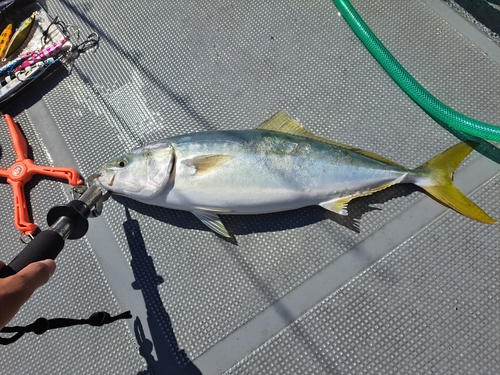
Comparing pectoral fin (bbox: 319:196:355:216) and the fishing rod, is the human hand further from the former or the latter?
pectoral fin (bbox: 319:196:355:216)

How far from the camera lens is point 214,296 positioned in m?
2.06

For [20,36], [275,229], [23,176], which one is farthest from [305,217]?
[20,36]

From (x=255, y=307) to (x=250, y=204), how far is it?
568mm

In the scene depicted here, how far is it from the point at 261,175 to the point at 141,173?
67cm

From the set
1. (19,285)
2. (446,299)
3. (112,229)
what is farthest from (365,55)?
(19,285)

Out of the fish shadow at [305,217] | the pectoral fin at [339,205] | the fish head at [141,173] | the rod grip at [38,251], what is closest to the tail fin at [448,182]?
the fish shadow at [305,217]

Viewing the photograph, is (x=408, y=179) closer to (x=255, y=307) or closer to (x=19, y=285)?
(x=255, y=307)

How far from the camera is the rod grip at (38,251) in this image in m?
1.49

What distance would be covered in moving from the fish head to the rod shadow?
0.25 m

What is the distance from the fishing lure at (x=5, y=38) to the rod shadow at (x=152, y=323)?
169 cm

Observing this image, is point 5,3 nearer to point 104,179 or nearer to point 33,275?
point 104,179

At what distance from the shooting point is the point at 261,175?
198cm

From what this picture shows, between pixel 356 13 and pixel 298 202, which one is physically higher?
pixel 356 13

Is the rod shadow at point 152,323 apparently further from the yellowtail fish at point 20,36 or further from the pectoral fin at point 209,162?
the yellowtail fish at point 20,36
